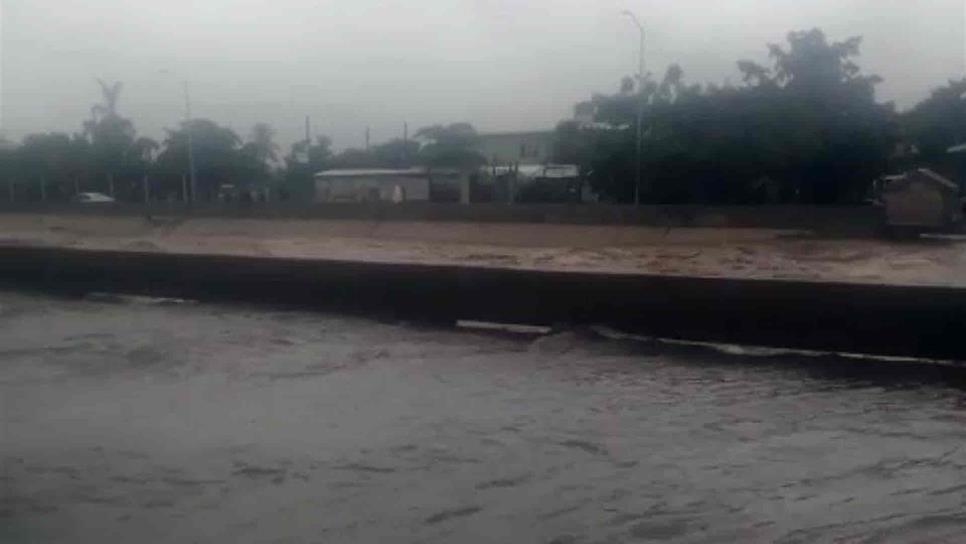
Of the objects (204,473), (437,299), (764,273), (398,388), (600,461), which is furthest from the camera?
(764,273)

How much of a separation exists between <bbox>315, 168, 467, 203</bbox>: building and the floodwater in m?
24.0

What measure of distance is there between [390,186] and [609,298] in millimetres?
24960

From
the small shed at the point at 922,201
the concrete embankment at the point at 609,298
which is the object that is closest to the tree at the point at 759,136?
the small shed at the point at 922,201

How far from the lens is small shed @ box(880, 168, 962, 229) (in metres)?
22.6

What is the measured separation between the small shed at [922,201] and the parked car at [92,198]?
21526 millimetres

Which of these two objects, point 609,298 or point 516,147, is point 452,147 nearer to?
point 516,147

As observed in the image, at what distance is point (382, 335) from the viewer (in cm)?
1577

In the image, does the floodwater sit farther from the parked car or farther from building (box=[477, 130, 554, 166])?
building (box=[477, 130, 554, 166])

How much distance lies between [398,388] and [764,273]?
13.1 metres

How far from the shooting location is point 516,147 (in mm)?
45562

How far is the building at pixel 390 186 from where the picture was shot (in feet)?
127

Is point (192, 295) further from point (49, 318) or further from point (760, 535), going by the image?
point (760, 535)

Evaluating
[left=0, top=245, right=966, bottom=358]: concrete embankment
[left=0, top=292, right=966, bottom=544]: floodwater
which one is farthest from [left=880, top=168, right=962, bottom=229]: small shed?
[left=0, top=292, right=966, bottom=544]: floodwater

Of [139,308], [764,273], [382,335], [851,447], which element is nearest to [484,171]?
[764,273]
